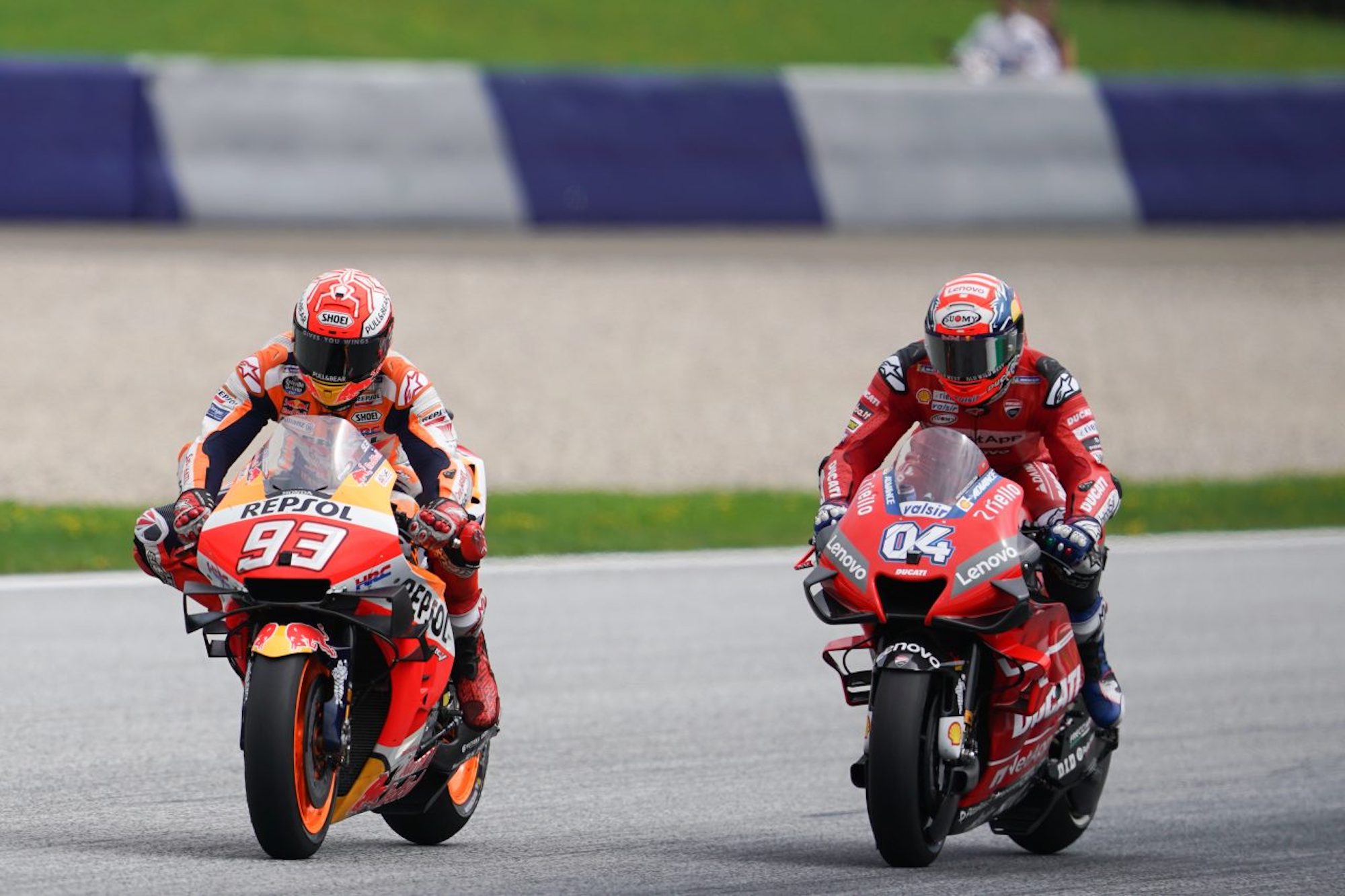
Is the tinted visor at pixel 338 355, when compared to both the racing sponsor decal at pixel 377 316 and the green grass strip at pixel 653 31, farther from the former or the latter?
the green grass strip at pixel 653 31

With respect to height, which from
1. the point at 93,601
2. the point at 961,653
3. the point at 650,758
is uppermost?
the point at 961,653

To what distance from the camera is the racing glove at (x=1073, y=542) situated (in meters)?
6.75

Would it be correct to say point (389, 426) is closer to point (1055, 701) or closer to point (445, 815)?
point (445, 815)

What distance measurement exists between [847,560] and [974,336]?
792 millimetres

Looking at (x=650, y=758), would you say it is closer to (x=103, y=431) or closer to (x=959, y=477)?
(x=959, y=477)

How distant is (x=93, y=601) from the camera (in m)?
10.1

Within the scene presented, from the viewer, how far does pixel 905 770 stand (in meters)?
6.13

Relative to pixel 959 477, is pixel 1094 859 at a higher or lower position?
lower

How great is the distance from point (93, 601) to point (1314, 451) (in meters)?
8.62

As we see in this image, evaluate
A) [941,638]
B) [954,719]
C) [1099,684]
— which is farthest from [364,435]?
[1099,684]

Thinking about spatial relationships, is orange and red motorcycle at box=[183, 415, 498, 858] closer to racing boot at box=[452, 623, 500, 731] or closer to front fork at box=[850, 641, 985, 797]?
racing boot at box=[452, 623, 500, 731]

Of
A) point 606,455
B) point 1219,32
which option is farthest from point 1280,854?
point 1219,32

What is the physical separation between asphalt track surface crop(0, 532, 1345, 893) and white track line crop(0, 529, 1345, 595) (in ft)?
0.15

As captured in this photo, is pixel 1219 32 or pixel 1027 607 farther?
pixel 1219 32
